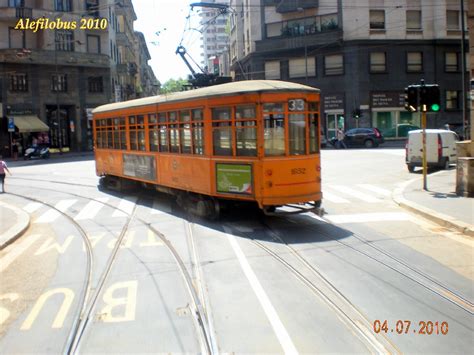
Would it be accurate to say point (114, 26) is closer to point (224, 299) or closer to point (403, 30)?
point (403, 30)

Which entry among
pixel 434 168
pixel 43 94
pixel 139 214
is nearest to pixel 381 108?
pixel 434 168

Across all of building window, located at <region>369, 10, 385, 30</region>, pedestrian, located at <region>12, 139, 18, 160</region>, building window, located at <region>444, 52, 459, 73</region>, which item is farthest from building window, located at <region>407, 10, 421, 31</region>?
pedestrian, located at <region>12, 139, 18, 160</region>

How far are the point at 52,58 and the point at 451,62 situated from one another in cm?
3488

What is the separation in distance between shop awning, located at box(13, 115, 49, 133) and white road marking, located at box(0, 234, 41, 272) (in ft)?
110

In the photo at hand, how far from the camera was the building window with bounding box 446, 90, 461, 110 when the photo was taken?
48469 millimetres

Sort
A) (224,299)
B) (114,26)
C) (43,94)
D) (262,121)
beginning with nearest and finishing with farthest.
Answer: (224,299)
(262,121)
(43,94)
(114,26)

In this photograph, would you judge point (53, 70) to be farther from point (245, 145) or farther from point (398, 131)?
point (245, 145)

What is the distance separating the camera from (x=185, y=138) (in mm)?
12656

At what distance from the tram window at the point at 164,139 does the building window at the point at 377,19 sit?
37595mm

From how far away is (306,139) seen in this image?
36.3ft

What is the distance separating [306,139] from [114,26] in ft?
163

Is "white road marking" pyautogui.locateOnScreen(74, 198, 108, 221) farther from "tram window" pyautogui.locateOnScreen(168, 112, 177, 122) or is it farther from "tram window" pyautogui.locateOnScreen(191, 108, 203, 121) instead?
"tram window" pyautogui.locateOnScreen(191, 108, 203, 121)

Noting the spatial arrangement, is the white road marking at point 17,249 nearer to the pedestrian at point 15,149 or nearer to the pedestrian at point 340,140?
the pedestrian at point 15,149
